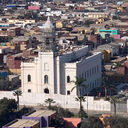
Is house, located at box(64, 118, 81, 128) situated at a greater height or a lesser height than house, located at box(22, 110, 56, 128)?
lesser

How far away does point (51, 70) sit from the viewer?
1367 inches

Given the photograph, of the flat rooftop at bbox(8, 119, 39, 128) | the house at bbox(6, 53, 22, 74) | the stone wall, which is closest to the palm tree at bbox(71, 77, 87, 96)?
the stone wall

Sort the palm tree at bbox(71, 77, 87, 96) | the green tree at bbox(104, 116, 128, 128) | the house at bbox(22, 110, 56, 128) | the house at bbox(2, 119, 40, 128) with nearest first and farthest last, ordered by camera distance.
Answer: the green tree at bbox(104, 116, 128, 128) → the house at bbox(2, 119, 40, 128) → the house at bbox(22, 110, 56, 128) → the palm tree at bbox(71, 77, 87, 96)

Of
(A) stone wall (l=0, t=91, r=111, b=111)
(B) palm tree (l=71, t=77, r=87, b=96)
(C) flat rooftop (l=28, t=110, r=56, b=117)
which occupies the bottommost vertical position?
(A) stone wall (l=0, t=91, r=111, b=111)

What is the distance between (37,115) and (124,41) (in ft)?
102

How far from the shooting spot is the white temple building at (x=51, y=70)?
114 feet

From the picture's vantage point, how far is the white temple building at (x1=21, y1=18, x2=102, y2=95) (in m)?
34.7

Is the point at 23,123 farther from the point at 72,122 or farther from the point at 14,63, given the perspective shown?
the point at 14,63

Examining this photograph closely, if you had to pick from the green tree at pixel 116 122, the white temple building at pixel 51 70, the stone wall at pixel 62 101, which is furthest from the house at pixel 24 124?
the white temple building at pixel 51 70

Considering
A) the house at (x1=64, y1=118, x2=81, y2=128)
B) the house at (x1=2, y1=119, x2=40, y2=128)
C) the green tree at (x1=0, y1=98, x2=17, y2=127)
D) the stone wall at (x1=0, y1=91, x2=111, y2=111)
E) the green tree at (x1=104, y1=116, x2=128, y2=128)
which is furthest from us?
the stone wall at (x1=0, y1=91, x2=111, y2=111)

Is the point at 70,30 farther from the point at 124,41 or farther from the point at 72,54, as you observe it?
the point at 72,54

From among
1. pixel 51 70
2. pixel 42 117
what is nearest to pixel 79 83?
pixel 51 70

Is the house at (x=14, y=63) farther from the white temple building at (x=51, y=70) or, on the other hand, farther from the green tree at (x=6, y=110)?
the green tree at (x=6, y=110)

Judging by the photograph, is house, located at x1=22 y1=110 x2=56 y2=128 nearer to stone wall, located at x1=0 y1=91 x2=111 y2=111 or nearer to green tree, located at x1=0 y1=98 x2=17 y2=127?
green tree, located at x1=0 y1=98 x2=17 y2=127
